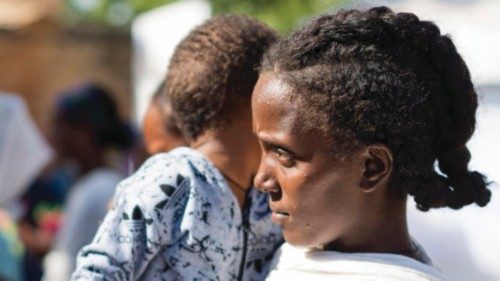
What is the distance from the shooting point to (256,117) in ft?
6.83

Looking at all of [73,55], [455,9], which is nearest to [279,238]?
[455,9]

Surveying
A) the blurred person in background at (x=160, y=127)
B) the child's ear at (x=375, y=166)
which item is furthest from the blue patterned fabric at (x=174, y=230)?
the blurred person in background at (x=160, y=127)

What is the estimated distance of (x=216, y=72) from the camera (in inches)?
92.0

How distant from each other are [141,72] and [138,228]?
737 cm

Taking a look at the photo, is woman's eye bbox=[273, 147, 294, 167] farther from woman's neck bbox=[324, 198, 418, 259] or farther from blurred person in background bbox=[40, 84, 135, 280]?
blurred person in background bbox=[40, 84, 135, 280]

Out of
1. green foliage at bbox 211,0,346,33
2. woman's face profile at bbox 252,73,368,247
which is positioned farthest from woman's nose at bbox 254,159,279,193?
green foliage at bbox 211,0,346,33

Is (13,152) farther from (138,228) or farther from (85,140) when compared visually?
(138,228)

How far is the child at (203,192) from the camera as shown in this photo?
218 cm

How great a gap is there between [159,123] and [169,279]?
1.06m

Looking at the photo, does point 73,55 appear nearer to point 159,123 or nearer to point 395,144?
point 159,123

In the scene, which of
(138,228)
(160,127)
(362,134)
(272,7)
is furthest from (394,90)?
(272,7)

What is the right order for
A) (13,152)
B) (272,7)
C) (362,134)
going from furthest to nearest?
1. (272,7)
2. (13,152)
3. (362,134)

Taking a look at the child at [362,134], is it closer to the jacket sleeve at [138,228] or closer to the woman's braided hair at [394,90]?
the woman's braided hair at [394,90]

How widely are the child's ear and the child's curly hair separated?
16.6 inches
